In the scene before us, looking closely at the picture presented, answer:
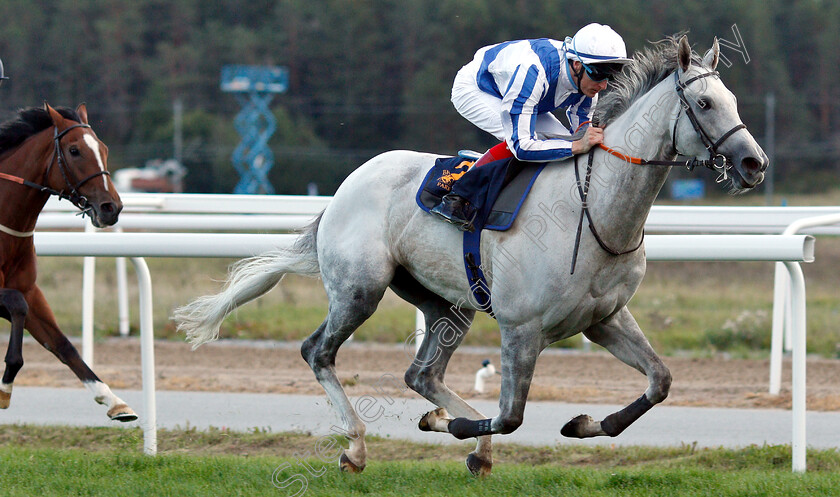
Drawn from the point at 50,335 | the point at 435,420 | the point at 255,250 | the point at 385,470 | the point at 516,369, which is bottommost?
the point at 385,470

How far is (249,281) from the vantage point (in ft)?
15.3

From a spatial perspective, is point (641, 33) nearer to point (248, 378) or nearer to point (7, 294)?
point (248, 378)

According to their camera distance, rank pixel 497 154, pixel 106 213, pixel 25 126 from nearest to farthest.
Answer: pixel 497 154, pixel 106 213, pixel 25 126

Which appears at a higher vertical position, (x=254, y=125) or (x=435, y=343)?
(x=435, y=343)

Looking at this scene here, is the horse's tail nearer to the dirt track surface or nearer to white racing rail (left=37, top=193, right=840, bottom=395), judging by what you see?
white racing rail (left=37, top=193, right=840, bottom=395)

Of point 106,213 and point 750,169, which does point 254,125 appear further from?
point 750,169

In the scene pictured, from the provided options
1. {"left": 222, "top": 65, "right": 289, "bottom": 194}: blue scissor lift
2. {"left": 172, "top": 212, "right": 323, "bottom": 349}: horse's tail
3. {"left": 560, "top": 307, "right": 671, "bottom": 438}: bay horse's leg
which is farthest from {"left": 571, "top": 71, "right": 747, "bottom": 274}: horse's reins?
{"left": 222, "top": 65, "right": 289, "bottom": 194}: blue scissor lift

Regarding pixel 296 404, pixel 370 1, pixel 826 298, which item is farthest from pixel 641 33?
pixel 296 404

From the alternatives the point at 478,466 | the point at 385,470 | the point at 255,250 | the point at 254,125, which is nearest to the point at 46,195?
the point at 255,250

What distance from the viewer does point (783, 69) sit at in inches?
1389

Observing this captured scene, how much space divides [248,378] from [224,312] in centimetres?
216

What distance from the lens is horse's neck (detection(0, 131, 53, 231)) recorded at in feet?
14.9

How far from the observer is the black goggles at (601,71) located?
12.3ft

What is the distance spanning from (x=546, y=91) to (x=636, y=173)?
0.53 m
